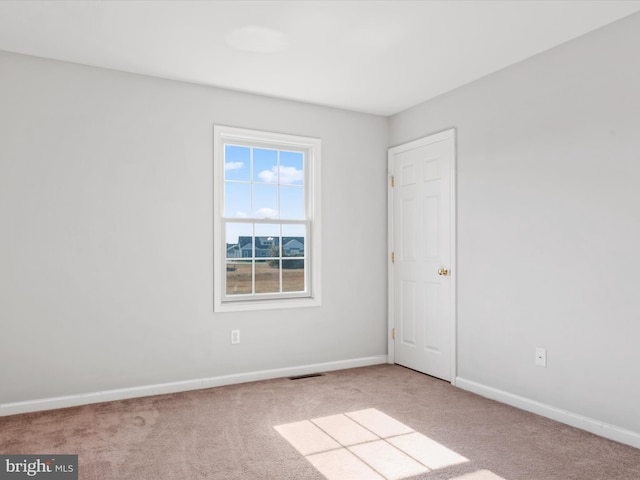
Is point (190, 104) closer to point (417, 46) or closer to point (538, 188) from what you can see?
point (417, 46)

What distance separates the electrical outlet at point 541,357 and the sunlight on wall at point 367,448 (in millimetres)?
1067

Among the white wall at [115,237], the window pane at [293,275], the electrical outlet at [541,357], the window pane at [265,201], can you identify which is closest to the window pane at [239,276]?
the white wall at [115,237]

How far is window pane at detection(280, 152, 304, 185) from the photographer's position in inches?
177

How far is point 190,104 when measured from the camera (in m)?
3.93

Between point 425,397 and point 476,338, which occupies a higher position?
point 476,338

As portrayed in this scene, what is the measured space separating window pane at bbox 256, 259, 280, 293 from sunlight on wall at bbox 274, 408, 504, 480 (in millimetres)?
1528

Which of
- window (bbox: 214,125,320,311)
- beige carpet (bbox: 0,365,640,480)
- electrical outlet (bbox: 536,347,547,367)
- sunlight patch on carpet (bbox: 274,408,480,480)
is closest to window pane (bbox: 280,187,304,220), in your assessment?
window (bbox: 214,125,320,311)

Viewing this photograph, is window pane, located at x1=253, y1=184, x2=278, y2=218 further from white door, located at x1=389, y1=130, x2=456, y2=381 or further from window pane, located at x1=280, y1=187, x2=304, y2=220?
white door, located at x1=389, y1=130, x2=456, y2=381

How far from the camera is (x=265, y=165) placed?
174 inches

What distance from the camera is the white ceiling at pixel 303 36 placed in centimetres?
273

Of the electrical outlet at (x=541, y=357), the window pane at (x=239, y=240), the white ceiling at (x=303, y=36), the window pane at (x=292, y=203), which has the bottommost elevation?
the electrical outlet at (x=541, y=357)

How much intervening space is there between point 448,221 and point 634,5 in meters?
2.01

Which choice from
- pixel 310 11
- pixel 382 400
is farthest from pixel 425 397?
pixel 310 11

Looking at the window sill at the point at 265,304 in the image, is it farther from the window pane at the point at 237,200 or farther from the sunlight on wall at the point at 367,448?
the sunlight on wall at the point at 367,448
